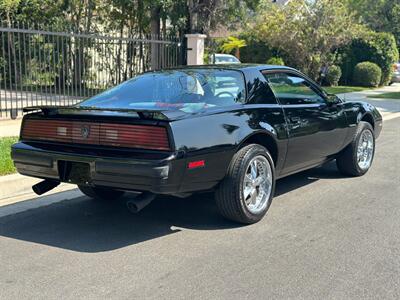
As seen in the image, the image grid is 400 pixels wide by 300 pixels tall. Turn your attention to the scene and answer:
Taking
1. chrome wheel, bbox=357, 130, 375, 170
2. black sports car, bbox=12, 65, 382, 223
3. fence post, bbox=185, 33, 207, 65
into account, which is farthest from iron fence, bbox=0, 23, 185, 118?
chrome wheel, bbox=357, 130, 375, 170

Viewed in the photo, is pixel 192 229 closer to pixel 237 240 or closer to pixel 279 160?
pixel 237 240

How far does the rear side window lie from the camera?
5770 mm

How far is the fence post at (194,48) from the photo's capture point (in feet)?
51.7

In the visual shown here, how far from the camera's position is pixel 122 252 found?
4.37 m

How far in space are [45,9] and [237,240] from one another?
63.3 feet

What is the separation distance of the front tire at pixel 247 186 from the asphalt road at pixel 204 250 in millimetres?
146

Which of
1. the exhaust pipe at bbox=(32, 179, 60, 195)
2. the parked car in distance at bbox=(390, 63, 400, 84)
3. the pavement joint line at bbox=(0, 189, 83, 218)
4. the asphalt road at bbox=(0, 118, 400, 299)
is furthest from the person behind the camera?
the parked car in distance at bbox=(390, 63, 400, 84)

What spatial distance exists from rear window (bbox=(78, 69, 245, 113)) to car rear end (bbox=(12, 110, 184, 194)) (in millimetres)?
574

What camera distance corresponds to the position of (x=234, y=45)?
96.1 feet

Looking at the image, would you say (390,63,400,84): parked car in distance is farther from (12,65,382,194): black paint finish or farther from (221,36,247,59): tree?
(12,65,382,194): black paint finish

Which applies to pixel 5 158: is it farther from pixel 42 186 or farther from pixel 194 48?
pixel 194 48

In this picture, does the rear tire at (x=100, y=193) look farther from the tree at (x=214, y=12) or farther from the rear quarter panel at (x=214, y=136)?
the tree at (x=214, y=12)

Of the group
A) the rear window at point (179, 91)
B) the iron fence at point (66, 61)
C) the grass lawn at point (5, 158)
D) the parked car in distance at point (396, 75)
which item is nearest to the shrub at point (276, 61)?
the parked car in distance at point (396, 75)

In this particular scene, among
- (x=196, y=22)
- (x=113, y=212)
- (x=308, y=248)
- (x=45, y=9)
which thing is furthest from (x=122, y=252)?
(x=45, y=9)
